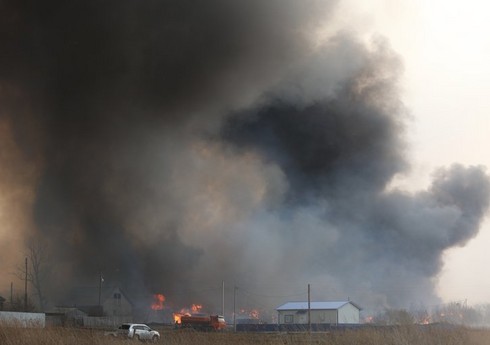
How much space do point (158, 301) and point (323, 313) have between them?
88.7 ft

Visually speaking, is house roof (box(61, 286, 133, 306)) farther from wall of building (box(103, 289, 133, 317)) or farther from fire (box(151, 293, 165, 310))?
fire (box(151, 293, 165, 310))

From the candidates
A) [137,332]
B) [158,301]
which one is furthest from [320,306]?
[137,332]

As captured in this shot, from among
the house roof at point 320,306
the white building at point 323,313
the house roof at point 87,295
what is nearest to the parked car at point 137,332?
the white building at point 323,313

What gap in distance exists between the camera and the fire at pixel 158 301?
7862cm

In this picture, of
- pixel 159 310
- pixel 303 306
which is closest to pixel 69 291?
pixel 159 310

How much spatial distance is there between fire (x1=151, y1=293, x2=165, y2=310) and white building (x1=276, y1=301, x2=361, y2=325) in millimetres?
20804

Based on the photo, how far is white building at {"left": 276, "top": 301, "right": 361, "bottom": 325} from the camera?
60.5 m

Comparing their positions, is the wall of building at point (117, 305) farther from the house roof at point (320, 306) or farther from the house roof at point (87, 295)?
the house roof at point (320, 306)

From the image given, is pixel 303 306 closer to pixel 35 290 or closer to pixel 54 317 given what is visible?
pixel 54 317

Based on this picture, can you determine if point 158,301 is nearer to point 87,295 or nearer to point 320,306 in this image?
point 87,295

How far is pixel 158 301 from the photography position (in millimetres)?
79875

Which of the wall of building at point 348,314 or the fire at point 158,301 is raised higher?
the fire at point 158,301

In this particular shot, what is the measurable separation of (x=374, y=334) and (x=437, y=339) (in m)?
1.98

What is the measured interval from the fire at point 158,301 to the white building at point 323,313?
68.3 ft
